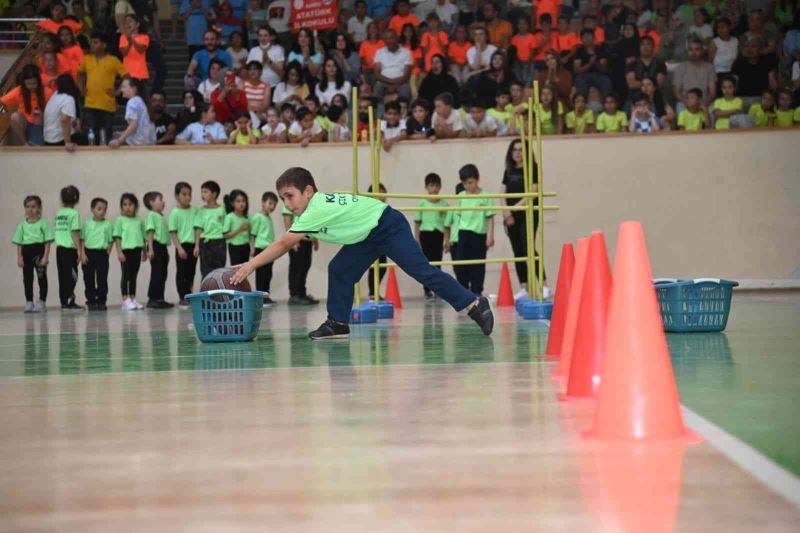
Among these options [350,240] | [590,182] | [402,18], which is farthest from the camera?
[402,18]

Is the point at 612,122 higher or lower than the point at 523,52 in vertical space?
lower

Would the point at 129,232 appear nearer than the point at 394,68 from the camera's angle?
Yes

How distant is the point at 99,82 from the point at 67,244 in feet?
7.14

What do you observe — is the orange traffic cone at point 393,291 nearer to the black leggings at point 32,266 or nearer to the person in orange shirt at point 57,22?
the black leggings at point 32,266

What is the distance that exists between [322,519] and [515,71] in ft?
42.5

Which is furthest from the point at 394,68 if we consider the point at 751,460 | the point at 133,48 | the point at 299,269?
the point at 751,460

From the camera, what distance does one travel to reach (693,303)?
700cm

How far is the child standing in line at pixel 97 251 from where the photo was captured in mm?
13875

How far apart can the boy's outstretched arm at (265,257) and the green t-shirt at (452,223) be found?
22.5ft

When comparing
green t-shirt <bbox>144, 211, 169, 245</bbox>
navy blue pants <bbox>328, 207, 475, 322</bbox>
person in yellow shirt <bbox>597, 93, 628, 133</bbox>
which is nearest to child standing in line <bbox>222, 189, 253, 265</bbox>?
green t-shirt <bbox>144, 211, 169, 245</bbox>

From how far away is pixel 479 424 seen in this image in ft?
11.7

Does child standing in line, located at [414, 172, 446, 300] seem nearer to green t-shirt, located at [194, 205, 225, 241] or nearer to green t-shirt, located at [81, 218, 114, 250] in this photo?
green t-shirt, located at [194, 205, 225, 241]

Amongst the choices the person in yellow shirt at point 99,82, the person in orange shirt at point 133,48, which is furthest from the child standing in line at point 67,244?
the person in orange shirt at point 133,48

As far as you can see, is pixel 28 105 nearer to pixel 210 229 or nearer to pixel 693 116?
pixel 210 229
